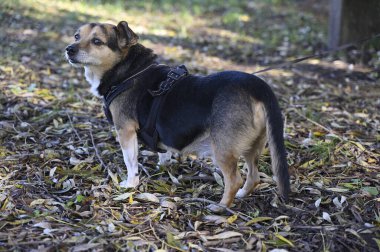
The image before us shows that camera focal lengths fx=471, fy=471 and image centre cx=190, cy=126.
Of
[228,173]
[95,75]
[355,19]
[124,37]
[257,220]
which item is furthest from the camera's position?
[355,19]

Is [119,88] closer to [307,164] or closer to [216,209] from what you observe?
[216,209]

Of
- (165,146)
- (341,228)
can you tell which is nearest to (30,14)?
(165,146)

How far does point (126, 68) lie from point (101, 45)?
1.01ft

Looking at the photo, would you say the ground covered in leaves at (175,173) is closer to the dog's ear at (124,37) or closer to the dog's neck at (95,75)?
the dog's neck at (95,75)

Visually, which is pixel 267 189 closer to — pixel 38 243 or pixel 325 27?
pixel 38 243

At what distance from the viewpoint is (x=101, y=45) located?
14.3ft

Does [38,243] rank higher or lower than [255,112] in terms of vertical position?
lower

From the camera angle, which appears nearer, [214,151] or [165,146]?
[214,151]

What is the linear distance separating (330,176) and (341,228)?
1.00 meters

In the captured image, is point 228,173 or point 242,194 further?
point 242,194

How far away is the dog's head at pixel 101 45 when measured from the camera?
14.1 feet

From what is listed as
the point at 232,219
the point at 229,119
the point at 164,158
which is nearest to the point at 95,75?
the point at 164,158

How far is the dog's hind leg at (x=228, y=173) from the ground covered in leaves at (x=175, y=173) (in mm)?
113

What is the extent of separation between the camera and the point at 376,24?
27.3 feet
